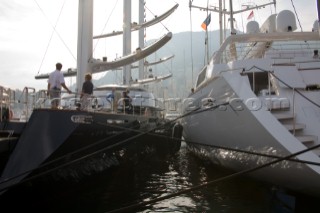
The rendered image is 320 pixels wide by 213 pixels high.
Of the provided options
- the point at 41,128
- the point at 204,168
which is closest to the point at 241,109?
the point at 41,128

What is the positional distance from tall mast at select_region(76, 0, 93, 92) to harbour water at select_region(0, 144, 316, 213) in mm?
4255

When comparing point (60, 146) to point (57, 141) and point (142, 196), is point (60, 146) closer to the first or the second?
point (57, 141)

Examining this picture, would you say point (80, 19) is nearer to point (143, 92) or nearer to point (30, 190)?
point (143, 92)

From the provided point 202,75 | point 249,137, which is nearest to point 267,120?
point 249,137

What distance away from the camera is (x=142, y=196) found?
813 cm

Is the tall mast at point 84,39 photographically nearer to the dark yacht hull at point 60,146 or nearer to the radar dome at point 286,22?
the dark yacht hull at point 60,146

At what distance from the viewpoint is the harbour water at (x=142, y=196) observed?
668 centimetres

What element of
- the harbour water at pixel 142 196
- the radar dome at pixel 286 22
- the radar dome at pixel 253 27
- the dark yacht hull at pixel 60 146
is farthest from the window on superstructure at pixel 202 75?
the dark yacht hull at pixel 60 146

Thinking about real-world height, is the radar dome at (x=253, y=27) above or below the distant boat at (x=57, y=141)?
above

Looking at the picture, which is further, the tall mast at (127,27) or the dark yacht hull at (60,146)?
the tall mast at (127,27)

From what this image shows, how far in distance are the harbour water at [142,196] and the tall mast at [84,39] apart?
426cm

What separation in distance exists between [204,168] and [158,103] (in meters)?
5.88

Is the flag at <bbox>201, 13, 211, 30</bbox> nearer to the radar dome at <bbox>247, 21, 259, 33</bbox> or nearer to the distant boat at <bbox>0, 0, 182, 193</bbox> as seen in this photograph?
the radar dome at <bbox>247, 21, 259, 33</bbox>

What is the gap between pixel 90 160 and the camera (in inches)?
295
